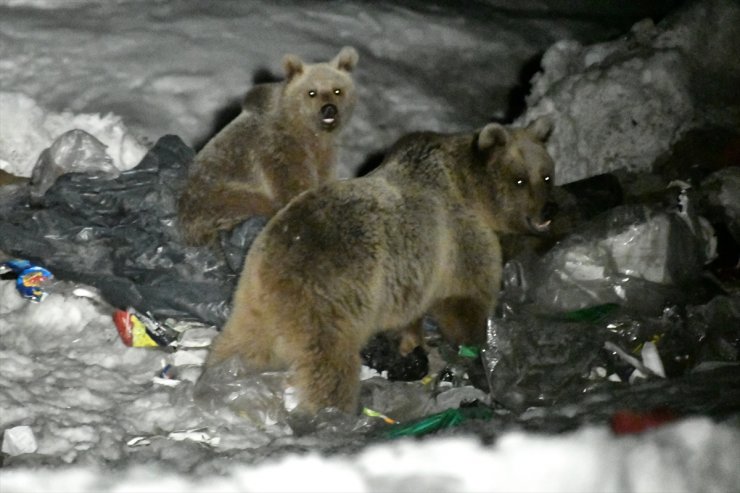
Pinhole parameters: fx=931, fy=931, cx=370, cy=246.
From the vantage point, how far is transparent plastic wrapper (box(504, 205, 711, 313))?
5.38 metres

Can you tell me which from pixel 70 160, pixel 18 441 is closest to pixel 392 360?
pixel 18 441

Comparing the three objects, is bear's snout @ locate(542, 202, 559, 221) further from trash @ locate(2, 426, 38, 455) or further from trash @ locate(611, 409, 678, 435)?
trash @ locate(2, 426, 38, 455)

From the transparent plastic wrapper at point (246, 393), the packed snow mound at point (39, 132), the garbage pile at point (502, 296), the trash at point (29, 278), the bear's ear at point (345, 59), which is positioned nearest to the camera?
the transparent plastic wrapper at point (246, 393)

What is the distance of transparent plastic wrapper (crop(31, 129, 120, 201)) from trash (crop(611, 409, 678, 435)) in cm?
406

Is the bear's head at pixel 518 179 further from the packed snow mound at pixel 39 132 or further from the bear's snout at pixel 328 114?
the packed snow mound at pixel 39 132

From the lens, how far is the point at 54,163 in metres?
6.18

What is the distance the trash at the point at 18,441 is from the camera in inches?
150

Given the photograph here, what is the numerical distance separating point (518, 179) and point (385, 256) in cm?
109

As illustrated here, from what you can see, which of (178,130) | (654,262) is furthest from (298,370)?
(178,130)

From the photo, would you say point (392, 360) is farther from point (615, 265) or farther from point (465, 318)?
point (615, 265)

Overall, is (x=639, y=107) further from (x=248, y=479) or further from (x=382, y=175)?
(x=248, y=479)

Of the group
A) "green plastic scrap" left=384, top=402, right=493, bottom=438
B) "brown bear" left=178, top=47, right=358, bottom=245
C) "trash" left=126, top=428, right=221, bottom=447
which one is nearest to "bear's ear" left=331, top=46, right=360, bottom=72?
"brown bear" left=178, top=47, right=358, bottom=245

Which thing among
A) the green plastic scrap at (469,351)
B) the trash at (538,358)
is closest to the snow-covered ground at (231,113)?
the trash at (538,358)

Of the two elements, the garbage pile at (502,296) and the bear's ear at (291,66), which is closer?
the garbage pile at (502,296)
